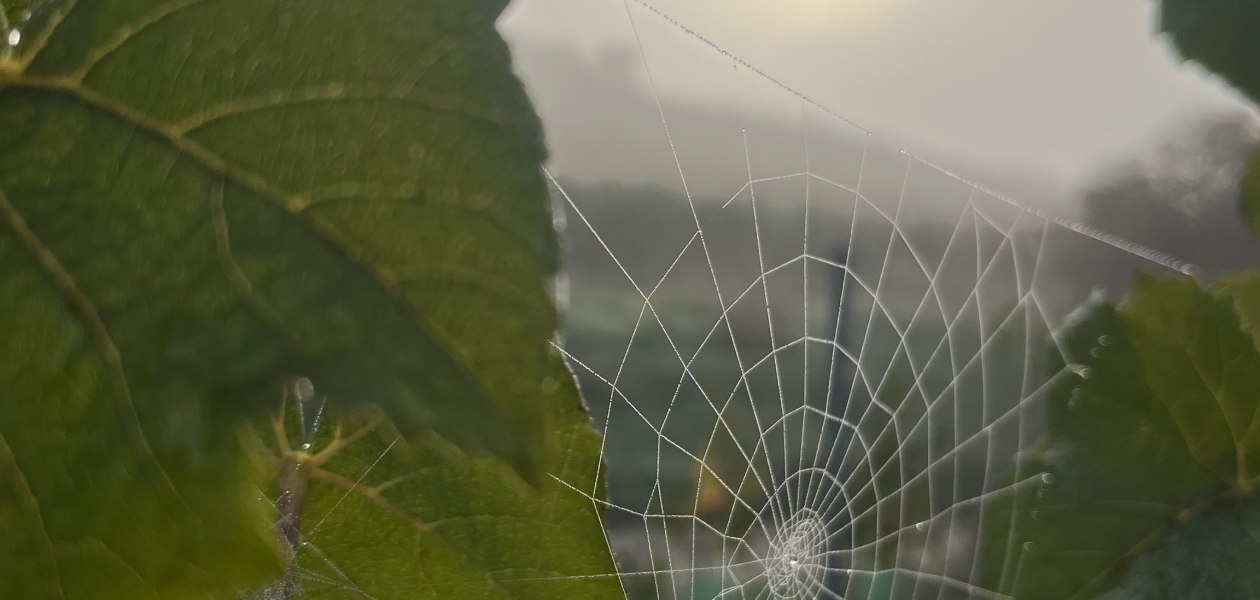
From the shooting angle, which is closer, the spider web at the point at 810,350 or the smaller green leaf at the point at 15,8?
the smaller green leaf at the point at 15,8

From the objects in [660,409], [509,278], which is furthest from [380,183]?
[660,409]

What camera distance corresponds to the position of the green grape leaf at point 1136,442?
1.12ft

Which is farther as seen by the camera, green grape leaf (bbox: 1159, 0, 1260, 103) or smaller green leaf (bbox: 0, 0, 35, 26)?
green grape leaf (bbox: 1159, 0, 1260, 103)

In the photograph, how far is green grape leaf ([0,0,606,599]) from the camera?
0.08 meters

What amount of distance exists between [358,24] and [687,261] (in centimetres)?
14

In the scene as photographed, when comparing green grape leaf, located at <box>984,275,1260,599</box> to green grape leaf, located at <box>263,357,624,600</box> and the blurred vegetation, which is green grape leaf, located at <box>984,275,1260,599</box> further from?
green grape leaf, located at <box>263,357,624,600</box>

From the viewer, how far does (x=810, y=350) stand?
0.93 feet

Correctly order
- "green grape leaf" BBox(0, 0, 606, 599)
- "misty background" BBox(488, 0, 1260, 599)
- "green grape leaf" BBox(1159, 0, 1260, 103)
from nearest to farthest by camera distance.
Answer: "green grape leaf" BBox(0, 0, 606, 599), "misty background" BBox(488, 0, 1260, 599), "green grape leaf" BBox(1159, 0, 1260, 103)

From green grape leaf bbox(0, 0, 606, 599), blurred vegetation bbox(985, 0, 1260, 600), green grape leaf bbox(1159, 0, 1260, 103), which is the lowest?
blurred vegetation bbox(985, 0, 1260, 600)

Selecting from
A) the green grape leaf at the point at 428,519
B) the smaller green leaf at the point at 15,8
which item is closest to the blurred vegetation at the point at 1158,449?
the green grape leaf at the point at 428,519

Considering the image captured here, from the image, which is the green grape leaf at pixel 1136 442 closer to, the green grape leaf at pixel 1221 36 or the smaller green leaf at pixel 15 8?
the green grape leaf at pixel 1221 36

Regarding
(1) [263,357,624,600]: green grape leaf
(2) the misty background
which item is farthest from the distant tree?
(1) [263,357,624,600]: green grape leaf

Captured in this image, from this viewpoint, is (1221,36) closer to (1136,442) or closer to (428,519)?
(1136,442)

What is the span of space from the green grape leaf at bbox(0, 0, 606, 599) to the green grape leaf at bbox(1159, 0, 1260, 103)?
1.17ft
